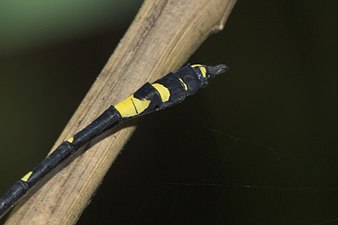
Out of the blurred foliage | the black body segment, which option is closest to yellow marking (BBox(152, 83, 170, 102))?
the black body segment

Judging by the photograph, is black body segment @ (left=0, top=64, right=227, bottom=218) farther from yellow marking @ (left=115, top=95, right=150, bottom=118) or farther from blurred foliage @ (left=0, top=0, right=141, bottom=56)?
blurred foliage @ (left=0, top=0, right=141, bottom=56)

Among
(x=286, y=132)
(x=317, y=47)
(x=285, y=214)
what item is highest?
(x=317, y=47)

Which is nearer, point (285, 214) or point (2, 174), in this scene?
point (2, 174)

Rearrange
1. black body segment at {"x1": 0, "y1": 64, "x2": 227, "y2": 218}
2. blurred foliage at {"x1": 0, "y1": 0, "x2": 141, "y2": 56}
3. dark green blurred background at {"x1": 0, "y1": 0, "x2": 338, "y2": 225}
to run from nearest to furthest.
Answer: blurred foliage at {"x1": 0, "y1": 0, "x2": 141, "y2": 56}, black body segment at {"x1": 0, "y1": 64, "x2": 227, "y2": 218}, dark green blurred background at {"x1": 0, "y1": 0, "x2": 338, "y2": 225}

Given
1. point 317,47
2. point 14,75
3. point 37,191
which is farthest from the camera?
point 317,47

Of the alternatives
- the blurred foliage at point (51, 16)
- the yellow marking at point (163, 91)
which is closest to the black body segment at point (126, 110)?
the yellow marking at point (163, 91)

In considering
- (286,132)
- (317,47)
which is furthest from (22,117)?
(317,47)

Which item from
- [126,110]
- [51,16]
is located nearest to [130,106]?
[126,110]

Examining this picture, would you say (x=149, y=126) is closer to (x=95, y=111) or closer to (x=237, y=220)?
A: (x=237, y=220)
